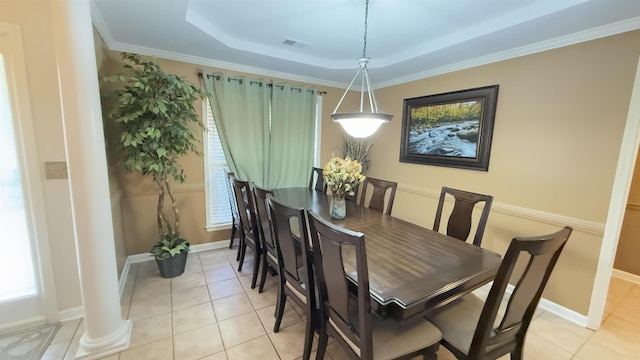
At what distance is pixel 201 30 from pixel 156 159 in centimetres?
129

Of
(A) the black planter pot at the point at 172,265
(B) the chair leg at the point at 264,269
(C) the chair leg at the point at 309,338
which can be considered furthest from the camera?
(A) the black planter pot at the point at 172,265

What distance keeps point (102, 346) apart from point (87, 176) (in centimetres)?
117

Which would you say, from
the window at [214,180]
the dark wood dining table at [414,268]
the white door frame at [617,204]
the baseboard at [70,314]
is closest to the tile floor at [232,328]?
the baseboard at [70,314]

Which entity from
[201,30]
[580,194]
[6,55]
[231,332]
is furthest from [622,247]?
[6,55]

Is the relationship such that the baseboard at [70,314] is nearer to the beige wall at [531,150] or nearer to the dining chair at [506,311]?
the beige wall at [531,150]

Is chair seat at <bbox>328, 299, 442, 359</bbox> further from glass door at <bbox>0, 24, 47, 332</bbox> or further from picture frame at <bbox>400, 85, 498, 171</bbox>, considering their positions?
glass door at <bbox>0, 24, 47, 332</bbox>

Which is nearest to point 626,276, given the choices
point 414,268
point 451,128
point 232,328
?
point 451,128

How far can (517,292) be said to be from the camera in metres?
1.25

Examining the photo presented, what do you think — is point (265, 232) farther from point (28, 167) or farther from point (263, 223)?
point (28, 167)

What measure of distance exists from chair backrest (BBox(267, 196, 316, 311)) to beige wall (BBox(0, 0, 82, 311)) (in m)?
1.66

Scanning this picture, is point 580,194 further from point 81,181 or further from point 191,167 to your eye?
point 191,167

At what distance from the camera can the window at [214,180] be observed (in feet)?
11.2

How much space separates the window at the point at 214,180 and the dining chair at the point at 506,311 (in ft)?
9.56

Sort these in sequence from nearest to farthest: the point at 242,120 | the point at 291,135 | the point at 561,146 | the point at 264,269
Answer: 1. the point at 561,146
2. the point at 264,269
3. the point at 242,120
4. the point at 291,135
